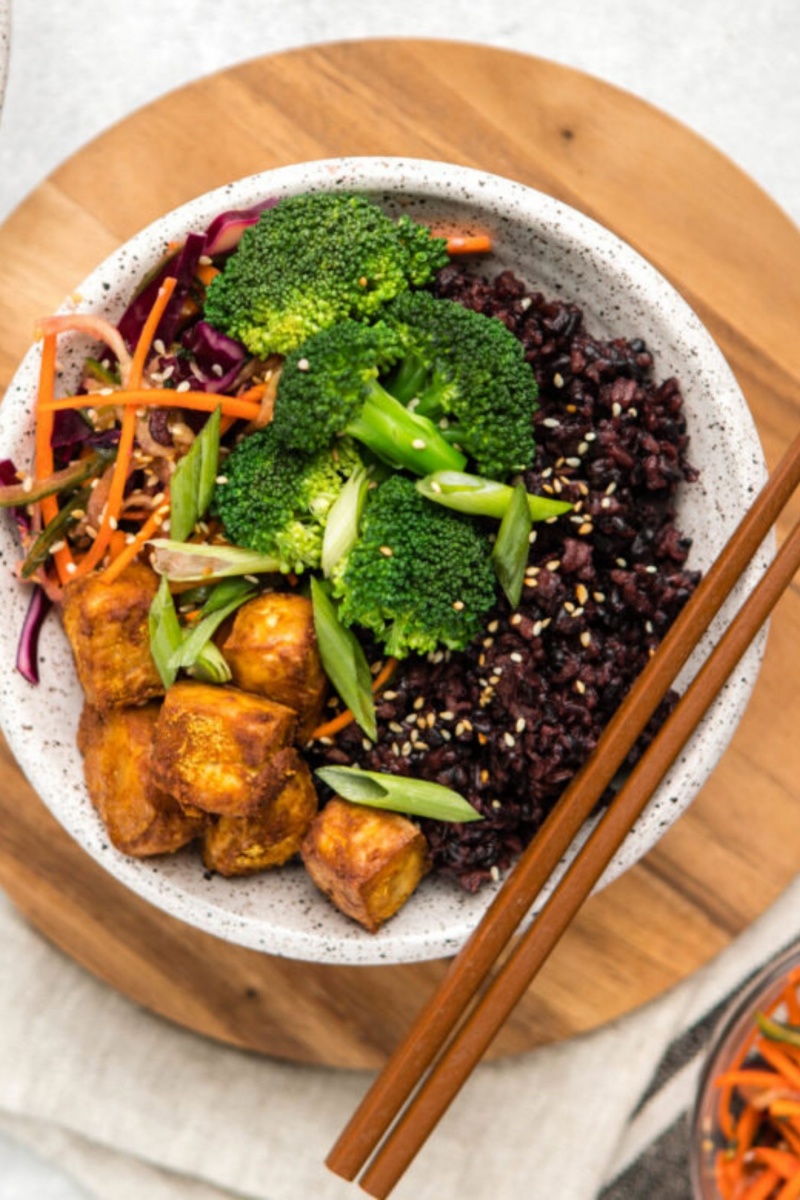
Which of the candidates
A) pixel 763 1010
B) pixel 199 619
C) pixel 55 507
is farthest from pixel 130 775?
pixel 763 1010

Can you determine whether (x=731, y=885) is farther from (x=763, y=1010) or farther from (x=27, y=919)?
(x=27, y=919)

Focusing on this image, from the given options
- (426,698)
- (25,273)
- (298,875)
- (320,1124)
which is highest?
(25,273)

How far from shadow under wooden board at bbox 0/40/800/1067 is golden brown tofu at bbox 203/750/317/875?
2.13ft

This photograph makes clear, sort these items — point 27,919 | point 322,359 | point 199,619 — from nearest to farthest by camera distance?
point 322,359
point 199,619
point 27,919

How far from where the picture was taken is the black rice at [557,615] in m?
2.37

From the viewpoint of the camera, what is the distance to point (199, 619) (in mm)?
2432

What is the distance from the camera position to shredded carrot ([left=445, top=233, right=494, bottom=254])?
7.94 feet

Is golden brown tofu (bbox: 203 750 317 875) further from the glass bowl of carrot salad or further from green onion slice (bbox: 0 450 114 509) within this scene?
the glass bowl of carrot salad

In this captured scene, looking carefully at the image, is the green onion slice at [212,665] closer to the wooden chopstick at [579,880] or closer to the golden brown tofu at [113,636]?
the golden brown tofu at [113,636]

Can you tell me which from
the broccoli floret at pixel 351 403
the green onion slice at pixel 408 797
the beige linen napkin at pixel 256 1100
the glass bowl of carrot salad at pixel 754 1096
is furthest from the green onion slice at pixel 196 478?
the glass bowl of carrot salad at pixel 754 1096

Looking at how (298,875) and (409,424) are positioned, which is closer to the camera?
(409,424)

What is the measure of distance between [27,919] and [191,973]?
42 cm

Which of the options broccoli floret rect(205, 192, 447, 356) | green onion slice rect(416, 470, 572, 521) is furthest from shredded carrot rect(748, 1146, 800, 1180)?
broccoli floret rect(205, 192, 447, 356)

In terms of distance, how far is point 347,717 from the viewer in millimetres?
2436
